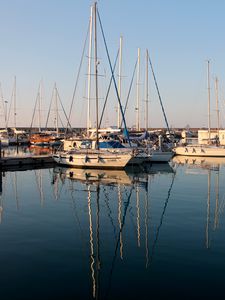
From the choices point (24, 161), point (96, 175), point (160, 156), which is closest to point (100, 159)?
point (96, 175)

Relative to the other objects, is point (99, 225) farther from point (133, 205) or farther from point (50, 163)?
Result: point (50, 163)

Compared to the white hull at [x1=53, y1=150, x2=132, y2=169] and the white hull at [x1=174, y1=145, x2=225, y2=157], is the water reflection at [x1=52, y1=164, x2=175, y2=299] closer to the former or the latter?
the white hull at [x1=53, y1=150, x2=132, y2=169]

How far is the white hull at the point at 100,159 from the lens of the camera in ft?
111

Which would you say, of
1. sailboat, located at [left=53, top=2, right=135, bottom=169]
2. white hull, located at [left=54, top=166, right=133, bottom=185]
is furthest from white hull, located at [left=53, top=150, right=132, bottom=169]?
white hull, located at [left=54, top=166, right=133, bottom=185]

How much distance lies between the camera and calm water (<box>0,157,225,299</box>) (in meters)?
9.26

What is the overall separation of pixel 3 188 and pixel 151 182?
10669 millimetres

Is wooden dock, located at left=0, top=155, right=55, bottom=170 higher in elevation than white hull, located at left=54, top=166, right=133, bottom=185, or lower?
higher

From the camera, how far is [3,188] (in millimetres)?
24922

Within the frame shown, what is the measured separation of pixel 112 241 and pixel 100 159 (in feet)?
69.3

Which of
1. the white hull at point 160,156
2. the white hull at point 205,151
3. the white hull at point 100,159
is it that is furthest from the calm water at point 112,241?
the white hull at point 205,151

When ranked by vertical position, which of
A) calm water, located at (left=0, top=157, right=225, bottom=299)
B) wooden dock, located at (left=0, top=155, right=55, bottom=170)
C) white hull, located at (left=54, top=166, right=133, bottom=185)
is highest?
wooden dock, located at (left=0, top=155, right=55, bottom=170)

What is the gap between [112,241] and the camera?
42.8 feet

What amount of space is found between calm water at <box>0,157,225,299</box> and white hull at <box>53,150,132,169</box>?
819 centimetres

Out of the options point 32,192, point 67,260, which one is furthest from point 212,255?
point 32,192
